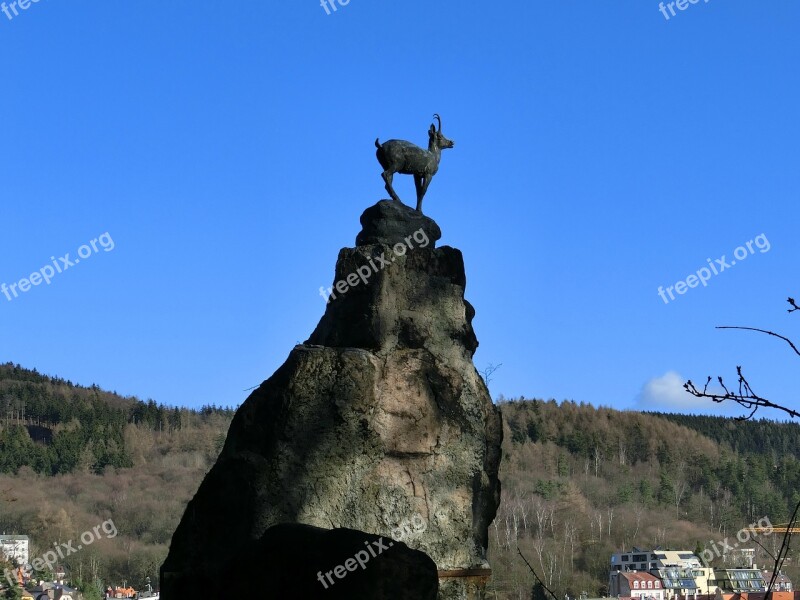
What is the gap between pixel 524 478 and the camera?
112m

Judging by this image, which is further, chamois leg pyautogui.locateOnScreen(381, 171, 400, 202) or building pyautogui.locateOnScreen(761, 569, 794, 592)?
chamois leg pyautogui.locateOnScreen(381, 171, 400, 202)

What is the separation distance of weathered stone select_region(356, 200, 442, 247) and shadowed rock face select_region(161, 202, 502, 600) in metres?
0.60

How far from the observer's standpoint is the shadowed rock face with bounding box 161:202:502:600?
7.29m

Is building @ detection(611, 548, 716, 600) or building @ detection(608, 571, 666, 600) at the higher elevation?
building @ detection(611, 548, 716, 600)

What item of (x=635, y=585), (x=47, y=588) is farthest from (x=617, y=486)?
(x=47, y=588)

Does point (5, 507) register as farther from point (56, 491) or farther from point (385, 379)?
point (385, 379)

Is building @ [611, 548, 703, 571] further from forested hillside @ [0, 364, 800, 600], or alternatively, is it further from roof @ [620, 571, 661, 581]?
roof @ [620, 571, 661, 581]

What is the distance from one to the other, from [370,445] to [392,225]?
225 centimetres

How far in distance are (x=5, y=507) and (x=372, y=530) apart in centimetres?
9338

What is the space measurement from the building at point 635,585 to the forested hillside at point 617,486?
5.17 feet

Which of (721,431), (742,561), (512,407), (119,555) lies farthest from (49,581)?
(721,431)

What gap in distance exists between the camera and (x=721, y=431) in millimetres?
144875

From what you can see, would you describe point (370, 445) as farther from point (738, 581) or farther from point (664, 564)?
point (664, 564)

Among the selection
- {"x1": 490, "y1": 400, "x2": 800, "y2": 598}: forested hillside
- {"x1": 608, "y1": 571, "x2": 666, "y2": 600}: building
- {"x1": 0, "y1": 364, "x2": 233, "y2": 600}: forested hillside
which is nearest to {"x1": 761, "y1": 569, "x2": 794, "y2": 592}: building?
{"x1": 490, "y1": 400, "x2": 800, "y2": 598}: forested hillside
